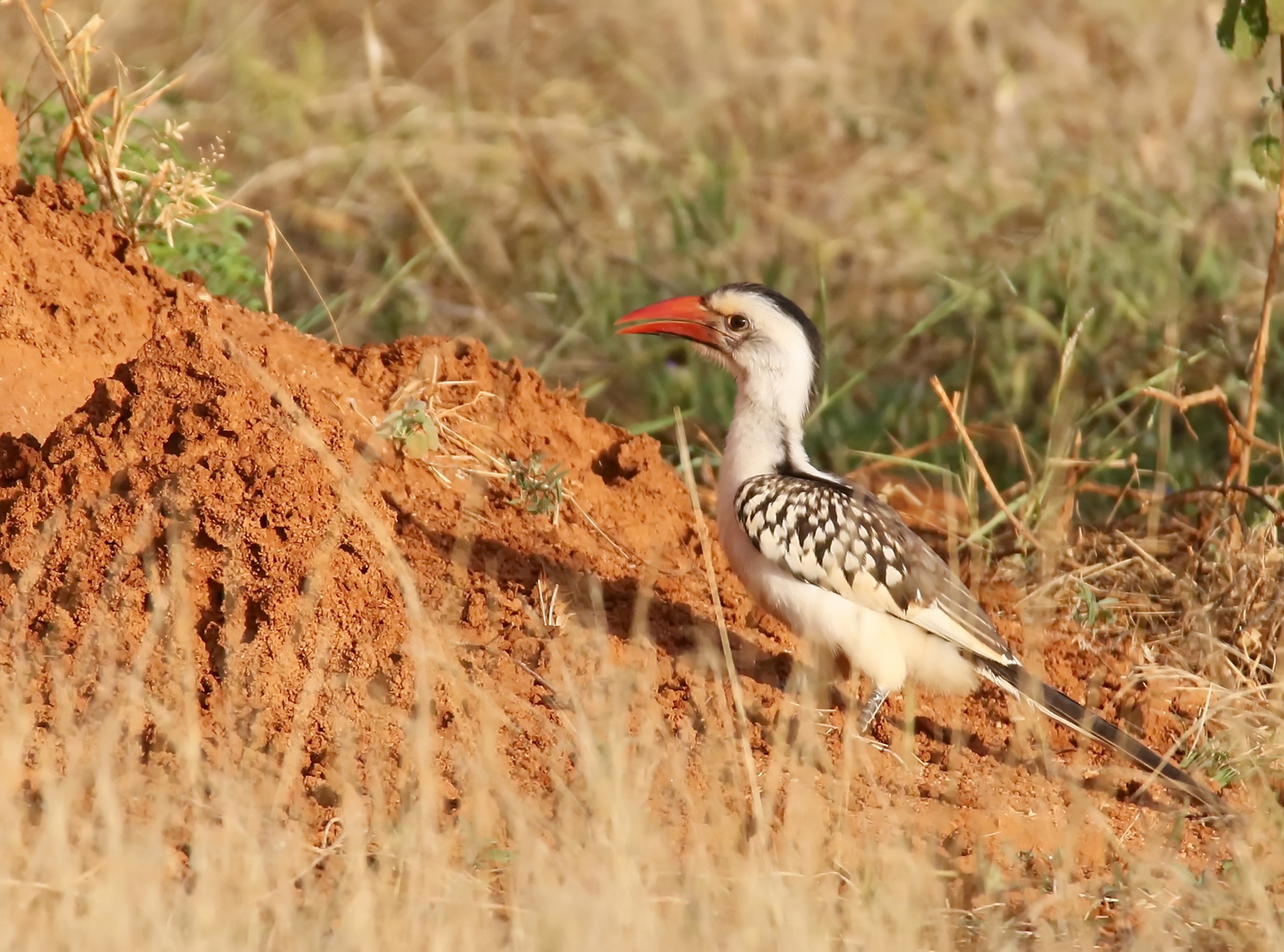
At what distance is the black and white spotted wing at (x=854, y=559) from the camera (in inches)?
194

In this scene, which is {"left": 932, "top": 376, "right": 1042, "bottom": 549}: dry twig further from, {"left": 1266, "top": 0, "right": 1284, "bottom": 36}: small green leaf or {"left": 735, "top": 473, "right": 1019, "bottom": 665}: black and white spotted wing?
{"left": 1266, "top": 0, "right": 1284, "bottom": 36}: small green leaf

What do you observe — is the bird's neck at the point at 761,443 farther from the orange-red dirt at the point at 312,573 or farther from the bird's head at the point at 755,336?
the orange-red dirt at the point at 312,573

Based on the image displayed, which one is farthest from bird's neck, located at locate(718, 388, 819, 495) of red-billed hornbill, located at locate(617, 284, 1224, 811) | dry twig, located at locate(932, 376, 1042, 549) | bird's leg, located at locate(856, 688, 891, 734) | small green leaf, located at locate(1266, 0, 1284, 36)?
small green leaf, located at locate(1266, 0, 1284, 36)

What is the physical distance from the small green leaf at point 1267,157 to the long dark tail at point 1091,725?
192 cm

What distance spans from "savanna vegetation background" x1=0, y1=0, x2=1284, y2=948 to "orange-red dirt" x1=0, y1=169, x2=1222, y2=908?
0.27 meters

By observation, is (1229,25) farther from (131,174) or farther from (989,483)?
(131,174)

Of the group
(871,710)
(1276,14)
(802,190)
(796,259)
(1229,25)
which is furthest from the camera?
(802,190)

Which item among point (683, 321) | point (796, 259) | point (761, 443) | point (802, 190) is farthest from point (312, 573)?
point (802, 190)

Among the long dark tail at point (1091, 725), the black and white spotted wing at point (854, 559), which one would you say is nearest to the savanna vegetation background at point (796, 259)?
the long dark tail at point (1091, 725)

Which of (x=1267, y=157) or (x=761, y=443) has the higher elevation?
(x=1267, y=157)

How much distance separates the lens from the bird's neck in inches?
207

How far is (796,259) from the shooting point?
920cm

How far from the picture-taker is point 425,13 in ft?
37.2

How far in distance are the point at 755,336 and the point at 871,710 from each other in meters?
1.28
